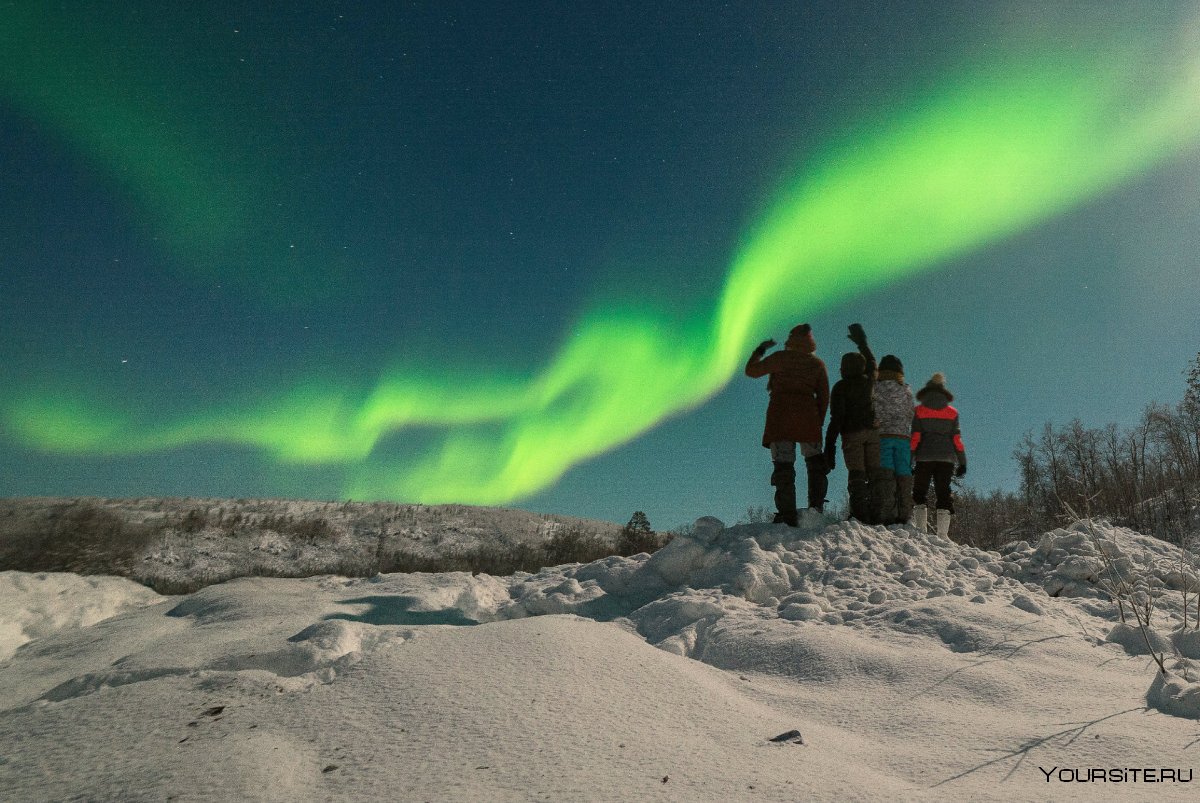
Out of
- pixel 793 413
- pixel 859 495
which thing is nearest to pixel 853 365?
pixel 793 413

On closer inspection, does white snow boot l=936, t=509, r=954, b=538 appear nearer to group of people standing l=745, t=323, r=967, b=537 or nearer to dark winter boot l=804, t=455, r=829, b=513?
group of people standing l=745, t=323, r=967, b=537

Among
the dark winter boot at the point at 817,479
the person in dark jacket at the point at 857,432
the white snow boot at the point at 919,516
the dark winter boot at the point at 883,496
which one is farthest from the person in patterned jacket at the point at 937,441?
the dark winter boot at the point at 817,479

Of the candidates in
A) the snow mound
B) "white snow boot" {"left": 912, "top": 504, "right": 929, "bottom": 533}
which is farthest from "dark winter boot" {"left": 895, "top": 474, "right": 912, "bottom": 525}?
the snow mound

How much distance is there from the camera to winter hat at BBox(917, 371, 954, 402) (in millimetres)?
7316

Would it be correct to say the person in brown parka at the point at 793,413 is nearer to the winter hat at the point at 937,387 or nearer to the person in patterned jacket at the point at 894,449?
the person in patterned jacket at the point at 894,449

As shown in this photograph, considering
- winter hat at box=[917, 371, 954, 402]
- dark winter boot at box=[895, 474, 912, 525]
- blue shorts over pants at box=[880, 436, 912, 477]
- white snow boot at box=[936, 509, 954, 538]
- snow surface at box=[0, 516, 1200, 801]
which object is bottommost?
snow surface at box=[0, 516, 1200, 801]

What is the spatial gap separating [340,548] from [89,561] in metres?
12.5

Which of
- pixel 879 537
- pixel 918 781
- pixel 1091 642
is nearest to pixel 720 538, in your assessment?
pixel 879 537

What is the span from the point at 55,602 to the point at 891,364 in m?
8.81

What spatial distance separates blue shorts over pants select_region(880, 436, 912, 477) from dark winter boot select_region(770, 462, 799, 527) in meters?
1.06

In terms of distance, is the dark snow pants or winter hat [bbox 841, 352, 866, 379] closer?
winter hat [bbox 841, 352, 866, 379]

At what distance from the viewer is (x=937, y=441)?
7285 mm

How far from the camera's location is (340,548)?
814 inches

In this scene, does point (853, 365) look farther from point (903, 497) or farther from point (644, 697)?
point (644, 697)
